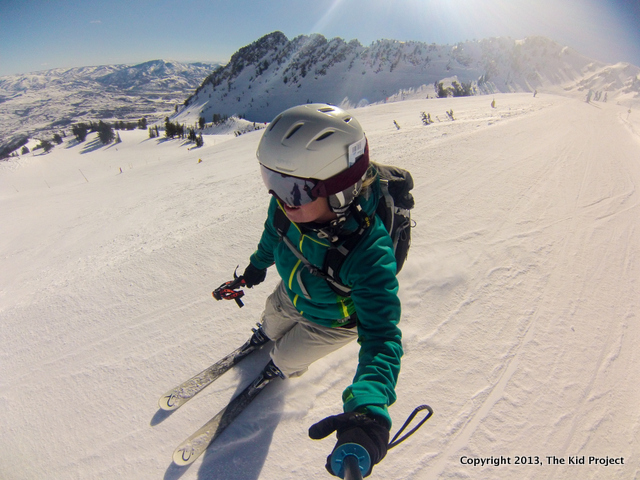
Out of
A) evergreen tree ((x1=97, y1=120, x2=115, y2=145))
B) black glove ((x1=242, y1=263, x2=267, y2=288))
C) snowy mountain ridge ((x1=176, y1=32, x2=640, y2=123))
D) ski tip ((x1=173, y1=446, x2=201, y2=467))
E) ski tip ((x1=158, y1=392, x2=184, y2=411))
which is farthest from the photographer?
snowy mountain ridge ((x1=176, y1=32, x2=640, y2=123))

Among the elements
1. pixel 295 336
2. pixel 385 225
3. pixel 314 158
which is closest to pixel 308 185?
pixel 314 158

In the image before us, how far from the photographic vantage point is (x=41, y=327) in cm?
251

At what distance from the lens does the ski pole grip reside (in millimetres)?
979

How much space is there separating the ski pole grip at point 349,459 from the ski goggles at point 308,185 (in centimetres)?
104

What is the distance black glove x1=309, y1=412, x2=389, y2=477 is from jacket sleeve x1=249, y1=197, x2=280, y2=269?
124cm

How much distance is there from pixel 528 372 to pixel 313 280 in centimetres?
171

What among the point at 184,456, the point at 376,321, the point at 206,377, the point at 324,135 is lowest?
the point at 184,456

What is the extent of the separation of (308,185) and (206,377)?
1.70 m

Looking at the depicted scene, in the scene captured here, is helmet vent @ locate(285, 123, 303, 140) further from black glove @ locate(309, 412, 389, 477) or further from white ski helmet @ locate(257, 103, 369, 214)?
black glove @ locate(309, 412, 389, 477)

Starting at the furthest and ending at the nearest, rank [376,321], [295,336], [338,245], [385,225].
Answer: [295,336] < [385,225] < [338,245] < [376,321]

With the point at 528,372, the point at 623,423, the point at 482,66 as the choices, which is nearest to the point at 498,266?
the point at 528,372

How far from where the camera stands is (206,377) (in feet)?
6.98

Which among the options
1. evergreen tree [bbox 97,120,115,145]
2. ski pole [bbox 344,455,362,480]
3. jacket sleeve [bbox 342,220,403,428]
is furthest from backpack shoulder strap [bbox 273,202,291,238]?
evergreen tree [bbox 97,120,115,145]

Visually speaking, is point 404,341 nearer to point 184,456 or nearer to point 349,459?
point 349,459
